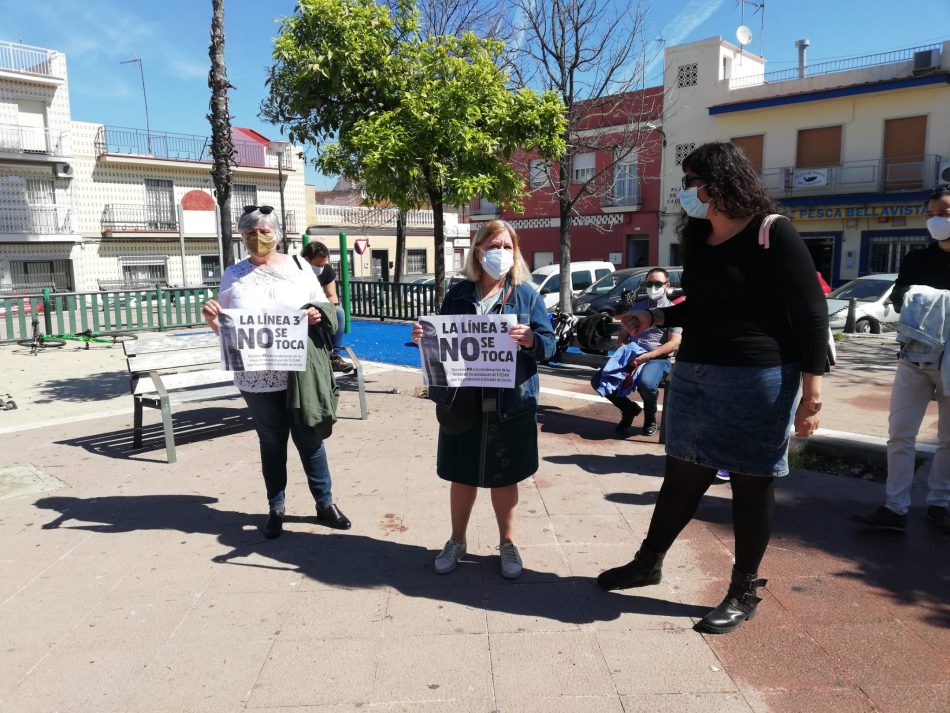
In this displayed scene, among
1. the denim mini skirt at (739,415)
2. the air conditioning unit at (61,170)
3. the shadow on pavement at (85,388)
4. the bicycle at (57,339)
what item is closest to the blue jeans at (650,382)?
the denim mini skirt at (739,415)

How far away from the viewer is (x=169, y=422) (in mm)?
5359

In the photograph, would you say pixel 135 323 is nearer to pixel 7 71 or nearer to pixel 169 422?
pixel 169 422

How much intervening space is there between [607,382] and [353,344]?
7490 millimetres

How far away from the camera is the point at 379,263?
41844mm

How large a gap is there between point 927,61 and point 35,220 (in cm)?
3555

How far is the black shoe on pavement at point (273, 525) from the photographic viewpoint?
399 centimetres

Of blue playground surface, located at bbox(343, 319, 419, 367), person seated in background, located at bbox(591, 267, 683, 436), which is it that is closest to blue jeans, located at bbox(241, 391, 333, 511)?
person seated in background, located at bbox(591, 267, 683, 436)

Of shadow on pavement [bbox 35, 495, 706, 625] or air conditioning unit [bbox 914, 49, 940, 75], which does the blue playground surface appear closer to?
shadow on pavement [bbox 35, 495, 706, 625]

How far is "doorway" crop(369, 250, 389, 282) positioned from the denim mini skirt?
3907 centimetres

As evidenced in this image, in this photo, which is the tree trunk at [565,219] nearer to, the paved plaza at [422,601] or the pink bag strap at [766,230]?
the paved plaza at [422,601]

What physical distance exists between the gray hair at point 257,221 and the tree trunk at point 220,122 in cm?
367

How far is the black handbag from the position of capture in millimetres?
3281

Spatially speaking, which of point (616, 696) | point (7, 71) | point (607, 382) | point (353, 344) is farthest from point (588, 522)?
point (7, 71)

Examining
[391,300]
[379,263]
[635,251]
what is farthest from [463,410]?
[379,263]
